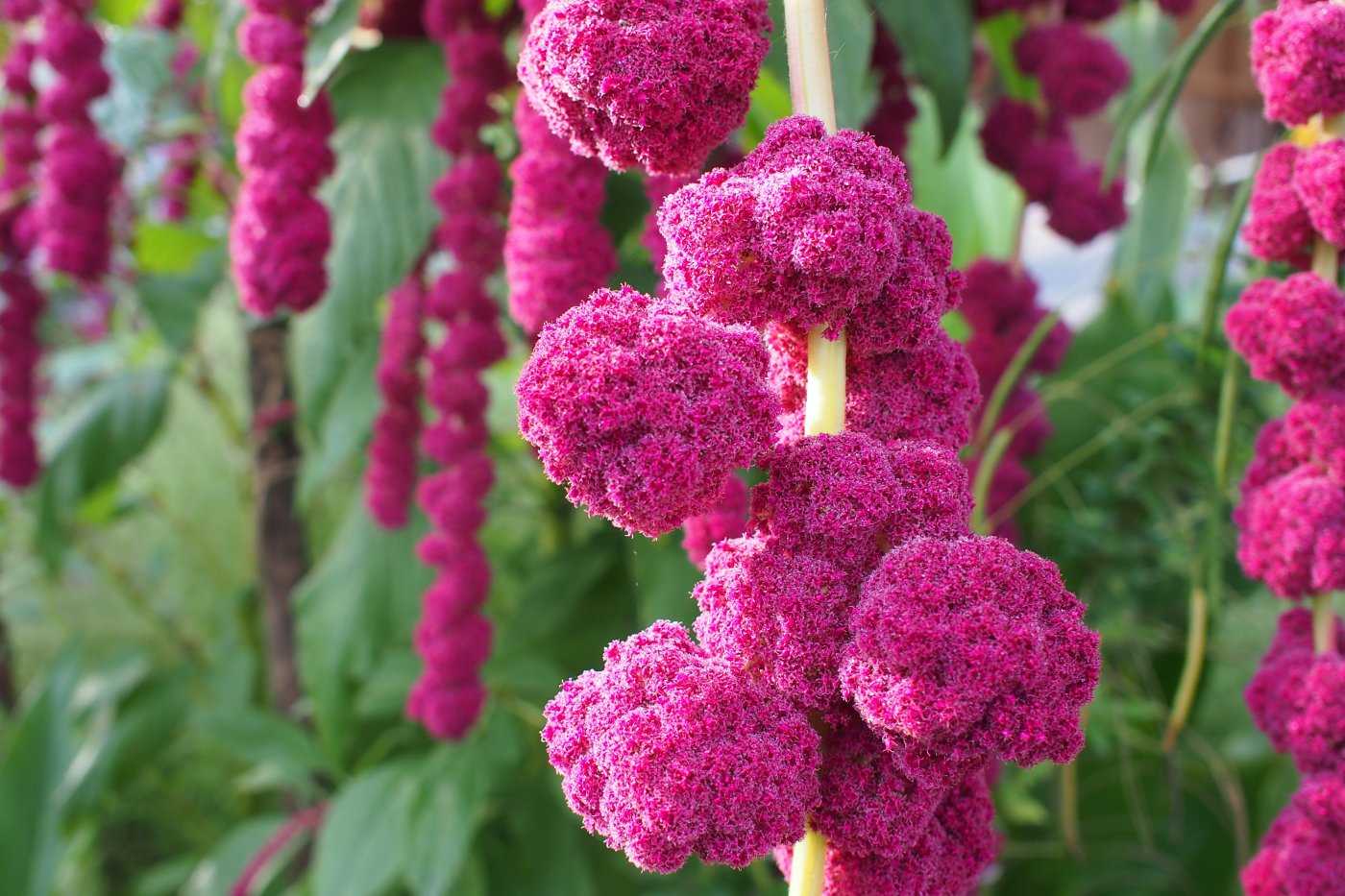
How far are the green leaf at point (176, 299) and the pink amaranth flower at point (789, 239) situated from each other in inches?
27.8

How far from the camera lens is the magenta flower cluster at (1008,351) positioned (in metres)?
0.60

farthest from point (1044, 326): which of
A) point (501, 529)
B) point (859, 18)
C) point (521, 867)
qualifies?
point (501, 529)

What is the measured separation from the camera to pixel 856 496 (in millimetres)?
224

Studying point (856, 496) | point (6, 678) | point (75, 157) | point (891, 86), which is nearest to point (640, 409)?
point (856, 496)

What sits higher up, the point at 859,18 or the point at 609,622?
the point at 859,18

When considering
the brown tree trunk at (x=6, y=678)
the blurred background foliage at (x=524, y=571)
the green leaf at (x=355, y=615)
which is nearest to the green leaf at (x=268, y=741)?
the blurred background foliage at (x=524, y=571)

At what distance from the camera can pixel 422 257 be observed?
2.22ft

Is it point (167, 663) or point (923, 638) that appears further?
point (167, 663)

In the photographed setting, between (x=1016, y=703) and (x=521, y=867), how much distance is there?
0.81 m

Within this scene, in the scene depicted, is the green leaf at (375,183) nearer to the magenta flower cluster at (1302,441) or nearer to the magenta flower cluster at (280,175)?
the magenta flower cluster at (280,175)

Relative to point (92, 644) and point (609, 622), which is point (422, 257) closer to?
point (609, 622)

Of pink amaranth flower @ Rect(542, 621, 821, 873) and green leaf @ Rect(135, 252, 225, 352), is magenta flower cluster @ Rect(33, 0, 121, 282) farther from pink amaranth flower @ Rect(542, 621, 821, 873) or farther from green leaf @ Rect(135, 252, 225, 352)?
pink amaranth flower @ Rect(542, 621, 821, 873)

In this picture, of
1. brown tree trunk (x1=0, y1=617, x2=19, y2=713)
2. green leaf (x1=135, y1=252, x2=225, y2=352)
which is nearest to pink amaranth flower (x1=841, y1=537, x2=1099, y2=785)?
green leaf (x1=135, y1=252, x2=225, y2=352)

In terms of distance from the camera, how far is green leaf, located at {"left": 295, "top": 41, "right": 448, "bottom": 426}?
23.2 inches
